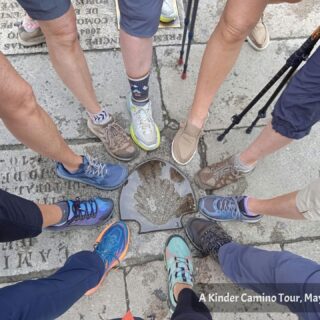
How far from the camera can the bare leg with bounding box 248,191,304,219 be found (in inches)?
69.0

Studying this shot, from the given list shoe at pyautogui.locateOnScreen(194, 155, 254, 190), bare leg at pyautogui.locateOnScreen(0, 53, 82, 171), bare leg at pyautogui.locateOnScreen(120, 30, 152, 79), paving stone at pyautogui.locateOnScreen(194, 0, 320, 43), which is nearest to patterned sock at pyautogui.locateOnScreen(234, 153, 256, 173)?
shoe at pyautogui.locateOnScreen(194, 155, 254, 190)

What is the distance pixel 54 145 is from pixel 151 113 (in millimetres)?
806

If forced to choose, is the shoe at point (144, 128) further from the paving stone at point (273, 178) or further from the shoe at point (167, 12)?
the shoe at point (167, 12)

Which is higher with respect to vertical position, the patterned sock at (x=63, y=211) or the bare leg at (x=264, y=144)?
the bare leg at (x=264, y=144)

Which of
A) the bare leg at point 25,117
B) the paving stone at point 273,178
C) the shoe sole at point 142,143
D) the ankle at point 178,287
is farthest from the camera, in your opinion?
the shoe sole at point 142,143

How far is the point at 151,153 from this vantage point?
2.40 metres

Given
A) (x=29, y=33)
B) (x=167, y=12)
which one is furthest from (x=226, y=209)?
(x=29, y=33)

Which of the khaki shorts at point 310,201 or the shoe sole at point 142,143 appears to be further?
the shoe sole at point 142,143

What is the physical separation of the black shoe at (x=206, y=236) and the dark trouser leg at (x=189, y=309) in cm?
30

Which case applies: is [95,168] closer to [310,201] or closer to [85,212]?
[85,212]

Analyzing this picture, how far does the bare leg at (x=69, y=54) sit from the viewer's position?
1.68 meters

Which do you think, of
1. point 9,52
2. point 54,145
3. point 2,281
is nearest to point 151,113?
point 54,145

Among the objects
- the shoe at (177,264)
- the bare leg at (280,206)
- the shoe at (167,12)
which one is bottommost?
the shoe at (177,264)

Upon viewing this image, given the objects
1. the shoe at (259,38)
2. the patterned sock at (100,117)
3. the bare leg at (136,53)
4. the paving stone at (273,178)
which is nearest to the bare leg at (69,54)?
the patterned sock at (100,117)
